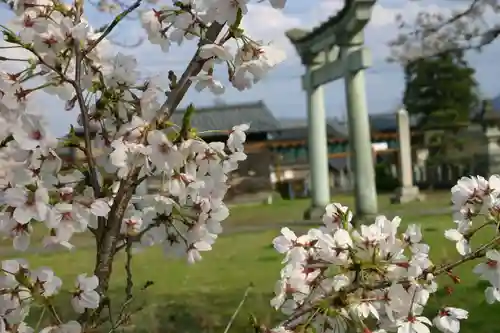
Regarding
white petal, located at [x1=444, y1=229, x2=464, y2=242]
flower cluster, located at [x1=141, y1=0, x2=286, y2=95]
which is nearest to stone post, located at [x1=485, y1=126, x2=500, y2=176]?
white petal, located at [x1=444, y1=229, x2=464, y2=242]

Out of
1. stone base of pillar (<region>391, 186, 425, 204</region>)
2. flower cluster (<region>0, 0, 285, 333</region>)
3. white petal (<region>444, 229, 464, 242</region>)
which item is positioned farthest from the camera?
stone base of pillar (<region>391, 186, 425, 204</region>)

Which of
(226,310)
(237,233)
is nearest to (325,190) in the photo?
(237,233)

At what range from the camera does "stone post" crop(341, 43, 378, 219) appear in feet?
16.8

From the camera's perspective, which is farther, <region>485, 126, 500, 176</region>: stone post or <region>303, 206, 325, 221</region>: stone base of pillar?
<region>485, 126, 500, 176</region>: stone post

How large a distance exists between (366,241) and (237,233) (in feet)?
17.5

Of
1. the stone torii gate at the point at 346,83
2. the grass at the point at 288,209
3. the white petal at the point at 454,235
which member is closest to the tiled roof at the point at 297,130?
the grass at the point at 288,209

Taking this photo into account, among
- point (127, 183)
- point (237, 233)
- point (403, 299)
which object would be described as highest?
point (127, 183)

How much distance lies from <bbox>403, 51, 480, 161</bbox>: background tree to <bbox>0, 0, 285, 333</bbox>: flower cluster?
35.0 feet

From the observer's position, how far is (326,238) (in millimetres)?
667

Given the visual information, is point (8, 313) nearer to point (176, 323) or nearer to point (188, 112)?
point (188, 112)

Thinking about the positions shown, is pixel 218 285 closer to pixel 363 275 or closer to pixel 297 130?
pixel 363 275

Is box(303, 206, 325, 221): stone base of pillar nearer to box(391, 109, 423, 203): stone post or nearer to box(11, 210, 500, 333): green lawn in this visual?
box(11, 210, 500, 333): green lawn

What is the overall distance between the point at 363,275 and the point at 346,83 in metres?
4.77

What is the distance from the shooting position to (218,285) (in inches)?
144
